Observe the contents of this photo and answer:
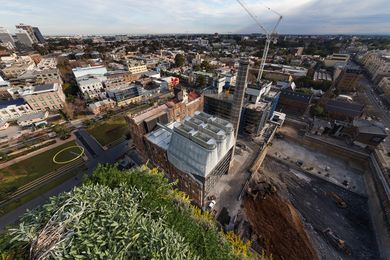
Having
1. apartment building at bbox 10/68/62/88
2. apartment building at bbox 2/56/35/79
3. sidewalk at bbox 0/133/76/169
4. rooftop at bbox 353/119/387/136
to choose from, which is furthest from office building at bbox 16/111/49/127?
rooftop at bbox 353/119/387/136

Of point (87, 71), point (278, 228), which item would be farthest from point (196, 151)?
point (87, 71)

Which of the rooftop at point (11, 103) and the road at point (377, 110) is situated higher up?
the rooftop at point (11, 103)

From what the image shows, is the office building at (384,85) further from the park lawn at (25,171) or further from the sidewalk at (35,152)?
the sidewalk at (35,152)

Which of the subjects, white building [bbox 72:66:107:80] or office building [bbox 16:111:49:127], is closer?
office building [bbox 16:111:49:127]

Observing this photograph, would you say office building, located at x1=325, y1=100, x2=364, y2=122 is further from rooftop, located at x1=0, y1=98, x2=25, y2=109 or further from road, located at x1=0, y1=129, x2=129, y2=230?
rooftop, located at x1=0, y1=98, x2=25, y2=109

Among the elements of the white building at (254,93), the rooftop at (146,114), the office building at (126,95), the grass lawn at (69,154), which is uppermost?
the white building at (254,93)

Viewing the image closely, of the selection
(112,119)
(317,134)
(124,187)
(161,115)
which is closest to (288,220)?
(124,187)

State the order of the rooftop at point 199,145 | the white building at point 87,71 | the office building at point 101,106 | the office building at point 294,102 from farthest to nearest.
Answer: the white building at point 87,71, the office building at point 101,106, the office building at point 294,102, the rooftop at point 199,145

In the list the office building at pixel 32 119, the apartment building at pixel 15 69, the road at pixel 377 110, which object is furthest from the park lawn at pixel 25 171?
the road at pixel 377 110
